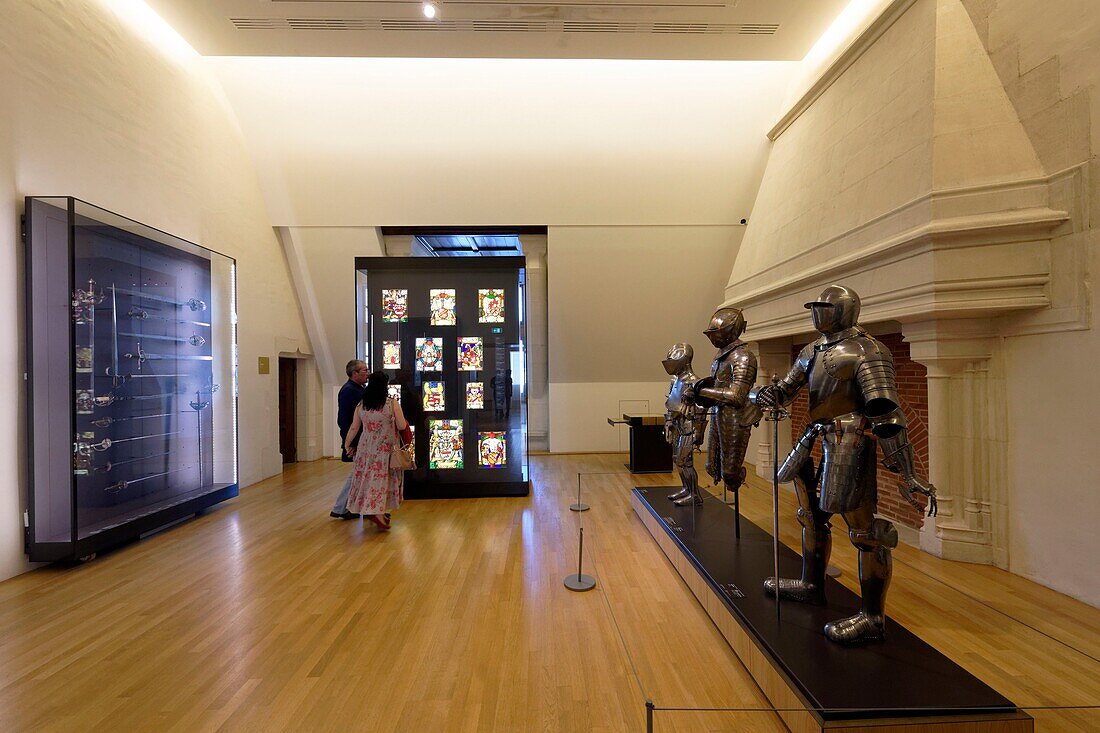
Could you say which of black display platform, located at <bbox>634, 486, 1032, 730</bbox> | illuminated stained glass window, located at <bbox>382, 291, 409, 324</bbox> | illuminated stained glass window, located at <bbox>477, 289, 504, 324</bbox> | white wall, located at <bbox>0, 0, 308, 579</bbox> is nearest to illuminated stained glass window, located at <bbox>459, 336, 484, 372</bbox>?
illuminated stained glass window, located at <bbox>477, 289, 504, 324</bbox>

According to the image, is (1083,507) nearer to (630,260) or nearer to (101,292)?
(630,260)

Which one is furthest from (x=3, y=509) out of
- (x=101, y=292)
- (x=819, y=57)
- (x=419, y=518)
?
(x=819, y=57)

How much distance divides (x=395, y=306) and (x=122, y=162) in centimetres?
298

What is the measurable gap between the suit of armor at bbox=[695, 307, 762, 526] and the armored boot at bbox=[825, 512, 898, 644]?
1.26m

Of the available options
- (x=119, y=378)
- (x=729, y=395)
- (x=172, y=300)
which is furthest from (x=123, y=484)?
(x=729, y=395)

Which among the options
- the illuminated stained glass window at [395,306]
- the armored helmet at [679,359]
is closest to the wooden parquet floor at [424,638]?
the armored helmet at [679,359]

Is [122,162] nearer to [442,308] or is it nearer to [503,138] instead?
[442,308]

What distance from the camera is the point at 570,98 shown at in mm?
7164

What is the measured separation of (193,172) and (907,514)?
28.2 feet

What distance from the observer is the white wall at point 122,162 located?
3916 mm

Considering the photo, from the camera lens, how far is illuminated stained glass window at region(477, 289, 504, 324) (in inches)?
257

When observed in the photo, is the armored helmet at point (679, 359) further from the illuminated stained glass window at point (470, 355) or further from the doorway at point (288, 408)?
the doorway at point (288, 408)

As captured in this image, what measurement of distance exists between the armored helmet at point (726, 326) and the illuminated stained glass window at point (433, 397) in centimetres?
368

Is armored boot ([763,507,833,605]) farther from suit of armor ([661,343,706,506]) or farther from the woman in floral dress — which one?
the woman in floral dress
